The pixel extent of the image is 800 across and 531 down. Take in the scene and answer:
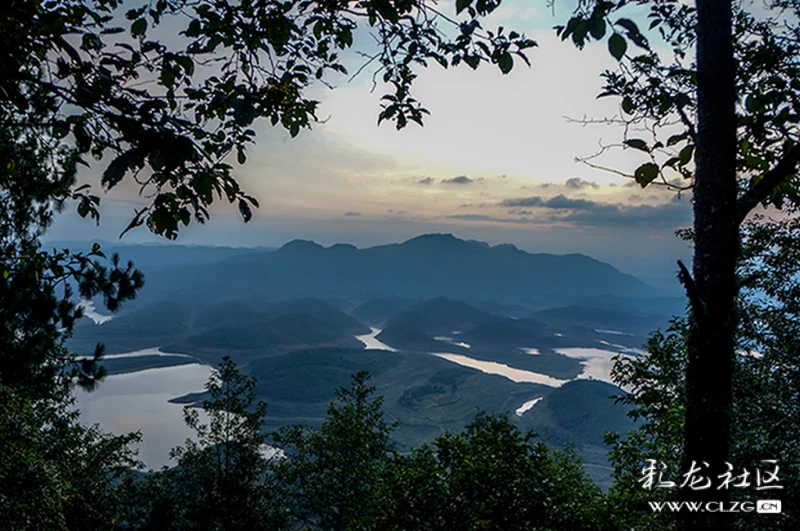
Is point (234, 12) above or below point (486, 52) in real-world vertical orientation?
above

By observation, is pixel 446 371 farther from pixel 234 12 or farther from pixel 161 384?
pixel 234 12

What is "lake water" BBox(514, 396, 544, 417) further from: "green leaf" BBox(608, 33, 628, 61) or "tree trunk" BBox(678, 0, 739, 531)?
"green leaf" BBox(608, 33, 628, 61)

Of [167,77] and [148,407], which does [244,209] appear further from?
[148,407]

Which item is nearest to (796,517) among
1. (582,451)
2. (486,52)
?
(486,52)

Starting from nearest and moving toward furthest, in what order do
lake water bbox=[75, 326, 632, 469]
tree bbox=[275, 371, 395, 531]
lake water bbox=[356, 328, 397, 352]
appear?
tree bbox=[275, 371, 395, 531]
lake water bbox=[75, 326, 632, 469]
lake water bbox=[356, 328, 397, 352]

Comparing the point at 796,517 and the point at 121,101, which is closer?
the point at 121,101

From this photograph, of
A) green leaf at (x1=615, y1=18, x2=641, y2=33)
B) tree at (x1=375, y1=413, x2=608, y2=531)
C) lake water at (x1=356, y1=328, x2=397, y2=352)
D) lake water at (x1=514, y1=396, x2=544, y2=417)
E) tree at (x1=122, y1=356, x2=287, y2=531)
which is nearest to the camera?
green leaf at (x1=615, y1=18, x2=641, y2=33)

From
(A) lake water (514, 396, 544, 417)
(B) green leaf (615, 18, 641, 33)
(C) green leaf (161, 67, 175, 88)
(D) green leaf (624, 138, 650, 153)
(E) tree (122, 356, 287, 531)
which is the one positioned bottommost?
(A) lake water (514, 396, 544, 417)

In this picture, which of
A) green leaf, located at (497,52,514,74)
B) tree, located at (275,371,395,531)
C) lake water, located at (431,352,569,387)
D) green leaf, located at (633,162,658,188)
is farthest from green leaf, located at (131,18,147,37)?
lake water, located at (431,352,569,387)
